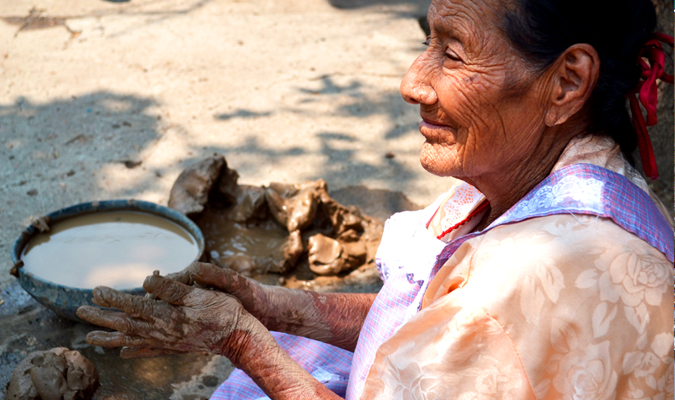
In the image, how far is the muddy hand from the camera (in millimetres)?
1562

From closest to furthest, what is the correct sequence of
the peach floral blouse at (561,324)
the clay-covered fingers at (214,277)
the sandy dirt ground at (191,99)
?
the peach floral blouse at (561,324)
the clay-covered fingers at (214,277)
the sandy dirt ground at (191,99)

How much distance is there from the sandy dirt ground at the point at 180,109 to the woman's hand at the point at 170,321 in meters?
0.93

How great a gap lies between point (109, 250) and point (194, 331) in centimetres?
133

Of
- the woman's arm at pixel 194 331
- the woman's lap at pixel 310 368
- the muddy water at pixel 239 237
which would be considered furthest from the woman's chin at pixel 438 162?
the muddy water at pixel 239 237

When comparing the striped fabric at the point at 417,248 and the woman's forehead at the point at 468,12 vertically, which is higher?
the woman's forehead at the point at 468,12

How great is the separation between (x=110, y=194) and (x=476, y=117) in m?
2.75

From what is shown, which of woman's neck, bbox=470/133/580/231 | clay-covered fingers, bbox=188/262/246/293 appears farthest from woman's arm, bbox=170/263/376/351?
woman's neck, bbox=470/133/580/231

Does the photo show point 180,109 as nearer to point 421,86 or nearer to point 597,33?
point 421,86

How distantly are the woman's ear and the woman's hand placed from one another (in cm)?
91

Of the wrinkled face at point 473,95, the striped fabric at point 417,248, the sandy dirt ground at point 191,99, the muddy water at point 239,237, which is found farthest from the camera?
the sandy dirt ground at point 191,99

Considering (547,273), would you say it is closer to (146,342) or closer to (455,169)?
(455,169)

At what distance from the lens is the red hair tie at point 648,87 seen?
135 cm

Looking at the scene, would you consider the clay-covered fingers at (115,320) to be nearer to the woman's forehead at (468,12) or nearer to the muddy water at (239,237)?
the woman's forehead at (468,12)

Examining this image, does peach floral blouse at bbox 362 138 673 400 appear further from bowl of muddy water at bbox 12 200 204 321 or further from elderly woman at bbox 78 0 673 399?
bowl of muddy water at bbox 12 200 204 321
